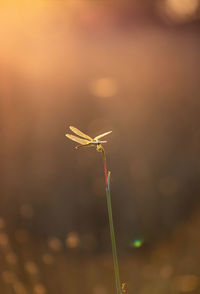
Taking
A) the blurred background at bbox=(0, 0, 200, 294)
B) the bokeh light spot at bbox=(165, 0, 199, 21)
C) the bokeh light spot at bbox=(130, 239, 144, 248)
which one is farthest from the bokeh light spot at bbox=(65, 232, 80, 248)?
the bokeh light spot at bbox=(165, 0, 199, 21)

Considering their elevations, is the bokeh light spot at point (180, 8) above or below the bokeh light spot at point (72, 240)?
above

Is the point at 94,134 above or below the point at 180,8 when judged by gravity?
below

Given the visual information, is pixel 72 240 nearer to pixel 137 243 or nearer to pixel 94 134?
pixel 137 243

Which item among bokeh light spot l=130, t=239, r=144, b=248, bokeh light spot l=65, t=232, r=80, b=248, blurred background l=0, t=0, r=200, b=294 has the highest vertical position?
blurred background l=0, t=0, r=200, b=294

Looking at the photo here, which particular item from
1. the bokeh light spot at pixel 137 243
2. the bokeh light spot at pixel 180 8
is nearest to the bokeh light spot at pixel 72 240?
the bokeh light spot at pixel 137 243

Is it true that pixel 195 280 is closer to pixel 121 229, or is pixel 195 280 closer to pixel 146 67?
pixel 121 229

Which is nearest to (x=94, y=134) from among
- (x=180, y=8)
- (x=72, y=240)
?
(x=72, y=240)

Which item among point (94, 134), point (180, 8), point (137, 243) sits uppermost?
point (180, 8)

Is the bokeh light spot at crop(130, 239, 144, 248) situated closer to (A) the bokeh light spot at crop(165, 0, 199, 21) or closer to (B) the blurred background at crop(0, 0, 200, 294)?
(B) the blurred background at crop(0, 0, 200, 294)

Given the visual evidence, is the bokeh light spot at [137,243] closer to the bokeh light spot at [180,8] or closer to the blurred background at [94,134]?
the blurred background at [94,134]

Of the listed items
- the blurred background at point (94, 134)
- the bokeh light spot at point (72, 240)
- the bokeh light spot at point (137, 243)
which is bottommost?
the bokeh light spot at point (137, 243)
